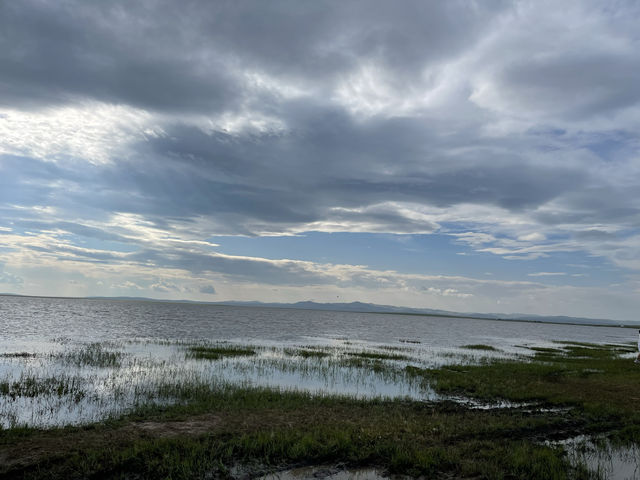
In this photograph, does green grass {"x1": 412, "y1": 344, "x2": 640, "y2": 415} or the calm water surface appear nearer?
green grass {"x1": 412, "y1": 344, "x2": 640, "y2": 415}

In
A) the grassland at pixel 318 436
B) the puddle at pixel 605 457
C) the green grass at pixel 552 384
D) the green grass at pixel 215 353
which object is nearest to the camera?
the grassland at pixel 318 436

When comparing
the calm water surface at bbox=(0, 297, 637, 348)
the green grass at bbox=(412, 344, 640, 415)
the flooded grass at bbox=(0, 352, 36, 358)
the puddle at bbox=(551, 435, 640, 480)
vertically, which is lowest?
the calm water surface at bbox=(0, 297, 637, 348)

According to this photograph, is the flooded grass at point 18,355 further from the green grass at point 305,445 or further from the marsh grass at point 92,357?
the green grass at point 305,445

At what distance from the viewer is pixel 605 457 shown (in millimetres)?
12648

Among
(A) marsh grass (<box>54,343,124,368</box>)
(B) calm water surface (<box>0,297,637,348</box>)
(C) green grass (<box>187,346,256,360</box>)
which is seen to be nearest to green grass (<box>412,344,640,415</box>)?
(C) green grass (<box>187,346,256,360</box>)

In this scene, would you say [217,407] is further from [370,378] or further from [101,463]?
[370,378]

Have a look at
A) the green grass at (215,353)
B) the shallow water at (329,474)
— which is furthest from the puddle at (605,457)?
the green grass at (215,353)

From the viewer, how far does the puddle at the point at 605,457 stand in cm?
1141

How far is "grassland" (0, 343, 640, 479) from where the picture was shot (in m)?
11.0

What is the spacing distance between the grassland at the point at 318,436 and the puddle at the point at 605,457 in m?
0.46

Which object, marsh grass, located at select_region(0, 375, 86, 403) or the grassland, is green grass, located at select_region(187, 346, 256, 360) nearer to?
marsh grass, located at select_region(0, 375, 86, 403)

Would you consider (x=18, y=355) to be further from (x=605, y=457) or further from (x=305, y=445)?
(x=605, y=457)

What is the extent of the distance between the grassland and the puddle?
1.52ft

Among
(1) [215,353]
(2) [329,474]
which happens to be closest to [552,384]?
(2) [329,474]
